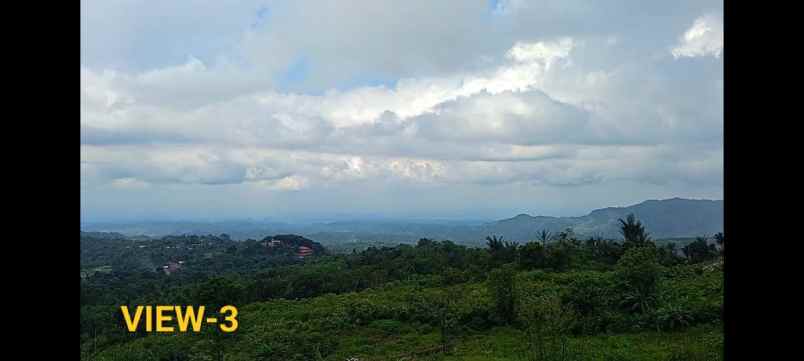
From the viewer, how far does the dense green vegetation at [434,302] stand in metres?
7.33

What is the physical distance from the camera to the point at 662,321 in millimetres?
7840

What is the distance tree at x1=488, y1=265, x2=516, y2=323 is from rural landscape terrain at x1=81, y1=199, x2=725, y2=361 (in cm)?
2

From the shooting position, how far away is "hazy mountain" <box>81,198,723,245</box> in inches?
419

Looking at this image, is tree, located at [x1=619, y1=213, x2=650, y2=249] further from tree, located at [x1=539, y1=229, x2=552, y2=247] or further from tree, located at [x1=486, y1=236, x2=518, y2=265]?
tree, located at [x1=486, y1=236, x2=518, y2=265]

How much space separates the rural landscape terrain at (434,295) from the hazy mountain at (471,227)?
0.10m

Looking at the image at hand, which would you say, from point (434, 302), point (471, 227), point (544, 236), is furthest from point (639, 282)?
point (471, 227)

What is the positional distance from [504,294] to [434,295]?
130 centimetres

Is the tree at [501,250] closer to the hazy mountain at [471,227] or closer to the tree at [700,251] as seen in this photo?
the hazy mountain at [471,227]

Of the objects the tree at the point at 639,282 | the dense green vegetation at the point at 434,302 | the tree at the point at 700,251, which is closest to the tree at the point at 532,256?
the dense green vegetation at the point at 434,302

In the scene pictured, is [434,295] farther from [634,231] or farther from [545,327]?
[634,231]

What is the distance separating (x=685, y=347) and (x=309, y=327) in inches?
194
